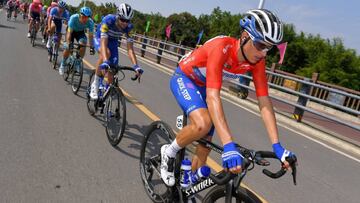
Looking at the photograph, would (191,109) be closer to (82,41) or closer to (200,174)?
(200,174)

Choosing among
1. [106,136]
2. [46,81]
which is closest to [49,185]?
[106,136]

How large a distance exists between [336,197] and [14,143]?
4.50m

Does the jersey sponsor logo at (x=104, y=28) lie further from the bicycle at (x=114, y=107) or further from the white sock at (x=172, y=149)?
the white sock at (x=172, y=149)

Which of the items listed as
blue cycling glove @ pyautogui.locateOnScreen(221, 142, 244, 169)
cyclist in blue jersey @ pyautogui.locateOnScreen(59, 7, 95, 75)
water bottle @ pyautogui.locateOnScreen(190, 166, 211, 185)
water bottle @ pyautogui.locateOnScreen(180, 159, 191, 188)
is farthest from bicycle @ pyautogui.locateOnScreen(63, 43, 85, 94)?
blue cycling glove @ pyautogui.locateOnScreen(221, 142, 244, 169)

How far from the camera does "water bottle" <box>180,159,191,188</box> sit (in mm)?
3721

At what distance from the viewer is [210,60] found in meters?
3.37

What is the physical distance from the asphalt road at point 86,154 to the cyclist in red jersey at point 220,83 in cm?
105

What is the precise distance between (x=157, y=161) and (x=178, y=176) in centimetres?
55

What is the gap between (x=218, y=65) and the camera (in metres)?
3.32

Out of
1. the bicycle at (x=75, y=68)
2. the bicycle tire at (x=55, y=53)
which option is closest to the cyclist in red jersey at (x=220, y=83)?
the bicycle at (x=75, y=68)

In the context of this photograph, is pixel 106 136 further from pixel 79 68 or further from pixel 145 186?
pixel 79 68

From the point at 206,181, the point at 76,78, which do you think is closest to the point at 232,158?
the point at 206,181

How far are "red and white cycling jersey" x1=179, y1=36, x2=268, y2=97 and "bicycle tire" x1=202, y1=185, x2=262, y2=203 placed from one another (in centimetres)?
85

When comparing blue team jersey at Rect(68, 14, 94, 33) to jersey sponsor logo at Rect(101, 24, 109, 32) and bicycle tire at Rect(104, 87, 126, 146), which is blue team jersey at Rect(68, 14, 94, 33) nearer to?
jersey sponsor logo at Rect(101, 24, 109, 32)
